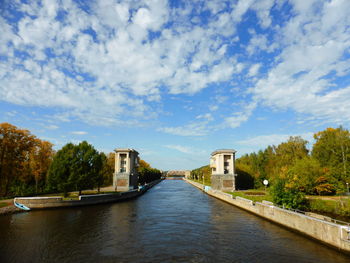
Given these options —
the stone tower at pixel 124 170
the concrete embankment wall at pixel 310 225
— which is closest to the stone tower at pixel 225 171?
the stone tower at pixel 124 170

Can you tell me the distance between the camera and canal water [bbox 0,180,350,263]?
18594mm

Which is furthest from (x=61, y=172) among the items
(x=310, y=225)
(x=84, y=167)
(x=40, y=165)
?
(x=310, y=225)

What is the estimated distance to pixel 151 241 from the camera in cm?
2286

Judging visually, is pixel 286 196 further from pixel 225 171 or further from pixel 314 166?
pixel 225 171

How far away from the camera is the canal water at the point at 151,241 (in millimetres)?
18594

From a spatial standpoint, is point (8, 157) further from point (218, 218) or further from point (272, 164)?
point (272, 164)

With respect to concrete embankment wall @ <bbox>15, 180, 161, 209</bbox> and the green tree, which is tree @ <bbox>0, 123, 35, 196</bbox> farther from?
concrete embankment wall @ <bbox>15, 180, 161, 209</bbox>

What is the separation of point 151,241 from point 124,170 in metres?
59.7

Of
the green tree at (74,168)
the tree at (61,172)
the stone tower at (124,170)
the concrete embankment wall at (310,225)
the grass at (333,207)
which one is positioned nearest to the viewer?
the concrete embankment wall at (310,225)

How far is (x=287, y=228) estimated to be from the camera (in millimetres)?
28078

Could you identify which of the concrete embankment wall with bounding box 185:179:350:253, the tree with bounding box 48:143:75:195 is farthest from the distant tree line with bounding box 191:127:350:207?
the tree with bounding box 48:143:75:195

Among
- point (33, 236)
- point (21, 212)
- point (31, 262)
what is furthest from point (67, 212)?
point (31, 262)

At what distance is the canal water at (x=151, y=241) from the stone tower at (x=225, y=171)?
39169mm

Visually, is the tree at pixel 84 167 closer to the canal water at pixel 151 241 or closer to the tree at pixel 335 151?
the canal water at pixel 151 241
